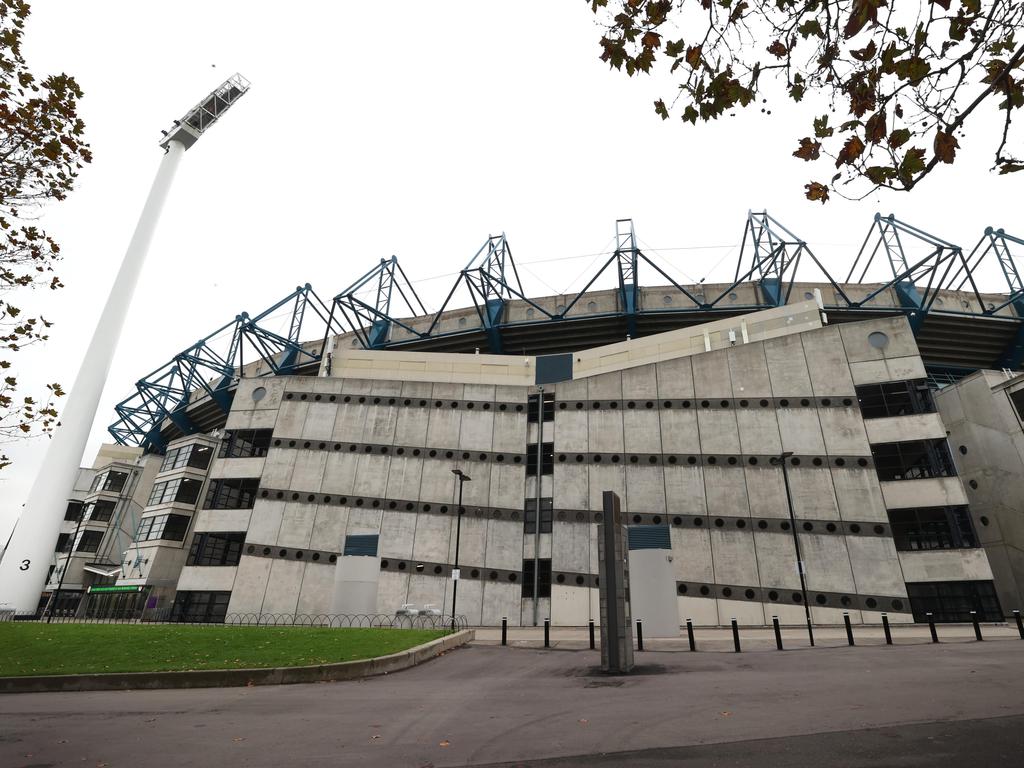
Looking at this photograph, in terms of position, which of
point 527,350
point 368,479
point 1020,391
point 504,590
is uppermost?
point 527,350

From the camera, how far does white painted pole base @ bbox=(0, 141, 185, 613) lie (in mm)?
42906

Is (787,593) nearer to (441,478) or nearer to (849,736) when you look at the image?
(441,478)

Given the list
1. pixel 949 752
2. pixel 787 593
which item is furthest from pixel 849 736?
pixel 787 593

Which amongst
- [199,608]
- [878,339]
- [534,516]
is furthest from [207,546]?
[878,339]

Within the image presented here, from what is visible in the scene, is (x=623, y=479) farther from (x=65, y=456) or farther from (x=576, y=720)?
(x=65, y=456)

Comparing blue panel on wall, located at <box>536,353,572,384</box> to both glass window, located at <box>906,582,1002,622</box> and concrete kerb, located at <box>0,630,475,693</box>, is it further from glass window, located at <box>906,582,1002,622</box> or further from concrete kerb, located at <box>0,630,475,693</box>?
concrete kerb, located at <box>0,630,475,693</box>

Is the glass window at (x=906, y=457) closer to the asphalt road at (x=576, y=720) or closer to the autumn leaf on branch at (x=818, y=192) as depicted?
the asphalt road at (x=576, y=720)

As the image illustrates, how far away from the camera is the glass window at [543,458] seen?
33.8 metres

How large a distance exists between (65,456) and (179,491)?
9.57 meters

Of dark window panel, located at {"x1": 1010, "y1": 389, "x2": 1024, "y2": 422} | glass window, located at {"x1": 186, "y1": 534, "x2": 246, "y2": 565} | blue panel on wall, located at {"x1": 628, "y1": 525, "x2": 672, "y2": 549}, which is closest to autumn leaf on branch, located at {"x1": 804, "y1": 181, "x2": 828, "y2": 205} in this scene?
blue panel on wall, located at {"x1": 628, "y1": 525, "x2": 672, "y2": 549}

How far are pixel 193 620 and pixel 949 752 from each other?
129ft

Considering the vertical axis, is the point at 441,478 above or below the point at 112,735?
above

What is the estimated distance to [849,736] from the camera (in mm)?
6145

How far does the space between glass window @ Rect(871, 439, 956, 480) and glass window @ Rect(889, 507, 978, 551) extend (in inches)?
71.8
